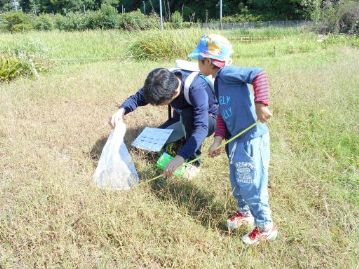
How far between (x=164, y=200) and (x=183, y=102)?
2.81ft

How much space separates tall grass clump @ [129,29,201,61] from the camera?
9375 mm

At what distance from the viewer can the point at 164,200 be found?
265 centimetres

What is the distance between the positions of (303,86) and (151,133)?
2637 millimetres

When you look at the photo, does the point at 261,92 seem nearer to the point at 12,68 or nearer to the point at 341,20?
the point at 12,68

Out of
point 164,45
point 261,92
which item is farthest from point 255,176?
point 164,45

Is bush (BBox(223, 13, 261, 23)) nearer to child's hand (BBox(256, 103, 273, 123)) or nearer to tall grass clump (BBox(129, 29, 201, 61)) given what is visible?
tall grass clump (BBox(129, 29, 201, 61))

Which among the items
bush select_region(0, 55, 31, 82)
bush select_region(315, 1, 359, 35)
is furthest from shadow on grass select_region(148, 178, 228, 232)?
bush select_region(315, 1, 359, 35)

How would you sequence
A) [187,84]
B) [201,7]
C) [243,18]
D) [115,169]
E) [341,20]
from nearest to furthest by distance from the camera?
1. [115,169]
2. [187,84]
3. [341,20]
4. [243,18]
5. [201,7]

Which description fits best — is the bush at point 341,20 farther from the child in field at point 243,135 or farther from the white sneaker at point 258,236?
the white sneaker at point 258,236

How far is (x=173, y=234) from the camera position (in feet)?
7.66

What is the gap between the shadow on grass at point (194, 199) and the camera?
2541 mm

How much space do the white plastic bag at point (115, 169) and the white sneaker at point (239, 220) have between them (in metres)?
0.75

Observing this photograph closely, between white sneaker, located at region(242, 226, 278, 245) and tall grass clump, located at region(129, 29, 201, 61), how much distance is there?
7290 millimetres

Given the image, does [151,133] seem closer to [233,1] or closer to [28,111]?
[28,111]
